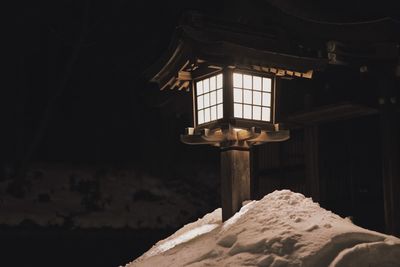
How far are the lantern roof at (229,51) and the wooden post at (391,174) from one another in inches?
101

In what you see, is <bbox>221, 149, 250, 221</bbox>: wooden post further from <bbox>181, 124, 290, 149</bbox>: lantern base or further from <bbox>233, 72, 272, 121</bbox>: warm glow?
<bbox>233, 72, 272, 121</bbox>: warm glow

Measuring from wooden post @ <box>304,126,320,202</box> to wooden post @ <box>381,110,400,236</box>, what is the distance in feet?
5.74

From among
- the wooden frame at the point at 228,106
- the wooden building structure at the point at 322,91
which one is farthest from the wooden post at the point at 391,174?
the wooden frame at the point at 228,106

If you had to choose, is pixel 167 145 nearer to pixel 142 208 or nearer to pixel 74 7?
pixel 142 208

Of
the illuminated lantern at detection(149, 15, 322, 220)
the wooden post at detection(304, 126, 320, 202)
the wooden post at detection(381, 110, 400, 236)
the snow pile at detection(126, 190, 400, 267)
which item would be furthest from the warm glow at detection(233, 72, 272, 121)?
the wooden post at detection(304, 126, 320, 202)

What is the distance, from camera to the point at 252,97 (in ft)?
21.7

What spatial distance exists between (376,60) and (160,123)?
50.0 ft

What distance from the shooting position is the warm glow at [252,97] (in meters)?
6.46

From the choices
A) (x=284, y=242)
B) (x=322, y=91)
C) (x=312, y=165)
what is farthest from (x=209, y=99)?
(x=312, y=165)

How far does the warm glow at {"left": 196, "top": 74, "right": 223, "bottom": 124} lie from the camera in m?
6.54

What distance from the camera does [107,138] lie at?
70.6ft

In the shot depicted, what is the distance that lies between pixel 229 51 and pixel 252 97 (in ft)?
2.41

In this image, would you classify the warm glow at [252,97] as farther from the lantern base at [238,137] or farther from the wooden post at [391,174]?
the wooden post at [391,174]

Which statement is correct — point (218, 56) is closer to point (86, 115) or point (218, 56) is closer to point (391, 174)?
point (391, 174)
